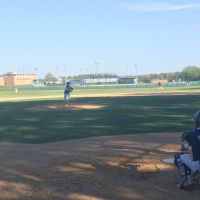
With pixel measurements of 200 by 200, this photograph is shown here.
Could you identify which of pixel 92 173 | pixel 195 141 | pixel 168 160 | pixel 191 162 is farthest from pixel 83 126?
pixel 195 141

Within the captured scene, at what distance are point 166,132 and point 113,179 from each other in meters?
8.02

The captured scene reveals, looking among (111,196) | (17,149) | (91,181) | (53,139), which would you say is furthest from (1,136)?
(111,196)

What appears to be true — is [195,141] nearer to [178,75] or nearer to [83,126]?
[83,126]

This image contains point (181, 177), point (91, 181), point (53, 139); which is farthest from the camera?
point (53, 139)

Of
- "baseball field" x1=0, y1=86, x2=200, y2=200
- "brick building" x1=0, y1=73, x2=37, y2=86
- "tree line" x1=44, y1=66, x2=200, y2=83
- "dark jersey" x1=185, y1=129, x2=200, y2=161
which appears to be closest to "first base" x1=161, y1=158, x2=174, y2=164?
"baseball field" x1=0, y1=86, x2=200, y2=200

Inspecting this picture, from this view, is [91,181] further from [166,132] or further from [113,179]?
[166,132]

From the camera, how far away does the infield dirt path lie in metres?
7.63

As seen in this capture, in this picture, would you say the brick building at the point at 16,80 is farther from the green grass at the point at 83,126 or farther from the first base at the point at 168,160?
the first base at the point at 168,160

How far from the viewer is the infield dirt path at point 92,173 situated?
7.63 metres

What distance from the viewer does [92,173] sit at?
29.8 feet

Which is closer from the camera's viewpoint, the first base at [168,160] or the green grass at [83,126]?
the first base at [168,160]

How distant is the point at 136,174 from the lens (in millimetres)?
8891

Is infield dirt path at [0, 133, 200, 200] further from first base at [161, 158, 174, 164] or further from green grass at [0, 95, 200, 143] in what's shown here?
green grass at [0, 95, 200, 143]

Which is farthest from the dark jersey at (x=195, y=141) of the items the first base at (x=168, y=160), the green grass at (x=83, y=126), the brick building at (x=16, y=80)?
the brick building at (x=16, y=80)
